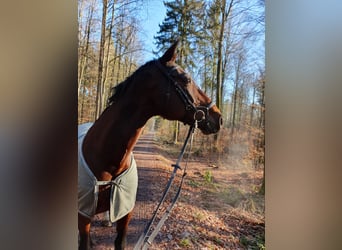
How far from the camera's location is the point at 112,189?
1416 millimetres

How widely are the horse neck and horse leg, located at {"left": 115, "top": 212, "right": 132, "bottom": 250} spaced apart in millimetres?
204

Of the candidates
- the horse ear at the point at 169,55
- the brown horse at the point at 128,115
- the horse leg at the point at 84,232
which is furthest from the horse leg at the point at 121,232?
the horse ear at the point at 169,55

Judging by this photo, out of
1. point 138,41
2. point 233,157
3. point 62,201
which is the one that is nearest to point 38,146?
point 62,201

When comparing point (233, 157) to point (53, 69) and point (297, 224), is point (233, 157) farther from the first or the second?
point (53, 69)

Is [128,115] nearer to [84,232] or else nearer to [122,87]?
[122,87]

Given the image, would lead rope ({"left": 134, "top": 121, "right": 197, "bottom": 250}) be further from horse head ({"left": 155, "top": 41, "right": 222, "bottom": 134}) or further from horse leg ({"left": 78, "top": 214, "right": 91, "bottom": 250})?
horse leg ({"left": 78, "top": 214, "right": 91, "bottom": 250})

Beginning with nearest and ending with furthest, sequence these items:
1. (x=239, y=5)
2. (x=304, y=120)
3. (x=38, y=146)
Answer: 1. (x=38, y=146)
2. (x=239, y=5)
3. (x=304, y=120)

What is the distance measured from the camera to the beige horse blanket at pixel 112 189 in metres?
1.40

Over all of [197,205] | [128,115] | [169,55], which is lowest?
[197,205]

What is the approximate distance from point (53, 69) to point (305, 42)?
4.12ft

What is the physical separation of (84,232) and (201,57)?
971mm

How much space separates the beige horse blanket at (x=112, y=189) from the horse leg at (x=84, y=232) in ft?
0.08

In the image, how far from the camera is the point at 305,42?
1.61 m

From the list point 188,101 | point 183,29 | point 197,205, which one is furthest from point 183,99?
point 197,205
